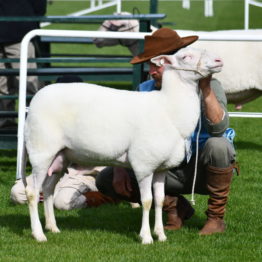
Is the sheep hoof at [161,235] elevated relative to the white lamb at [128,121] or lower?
lower

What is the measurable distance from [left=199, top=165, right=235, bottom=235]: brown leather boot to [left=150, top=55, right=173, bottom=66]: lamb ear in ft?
2.65

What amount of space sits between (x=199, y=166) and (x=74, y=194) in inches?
49.5

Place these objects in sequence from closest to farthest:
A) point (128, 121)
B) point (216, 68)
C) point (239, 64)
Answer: point (216, 68) < point (128, 121) < point (239, 64)

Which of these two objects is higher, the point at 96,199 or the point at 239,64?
the point at 239,64

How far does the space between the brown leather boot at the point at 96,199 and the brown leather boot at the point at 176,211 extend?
88cm

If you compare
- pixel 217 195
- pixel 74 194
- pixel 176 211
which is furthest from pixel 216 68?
pixel 74 194

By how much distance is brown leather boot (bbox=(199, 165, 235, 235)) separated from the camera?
5609 mm

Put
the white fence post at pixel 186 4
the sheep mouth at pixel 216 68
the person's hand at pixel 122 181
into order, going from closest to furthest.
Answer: the sheep mouth at pixel 216 68
the person's hand at pixel 122 181
the white fence post at pixel 186 4

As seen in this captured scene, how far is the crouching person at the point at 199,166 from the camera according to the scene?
542 centimetres

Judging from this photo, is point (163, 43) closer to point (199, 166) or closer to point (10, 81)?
point (199, 166)

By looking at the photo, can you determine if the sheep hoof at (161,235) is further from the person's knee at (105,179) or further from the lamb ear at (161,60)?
the lamb ear at (161,60)

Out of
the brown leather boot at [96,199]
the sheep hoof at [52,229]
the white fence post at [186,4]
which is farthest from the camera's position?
the white fence post at [186,4]

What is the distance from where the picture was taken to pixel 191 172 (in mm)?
5773

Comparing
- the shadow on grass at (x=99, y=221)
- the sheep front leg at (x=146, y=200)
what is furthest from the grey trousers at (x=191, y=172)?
the sheep front leg at (x=146, y=200)
